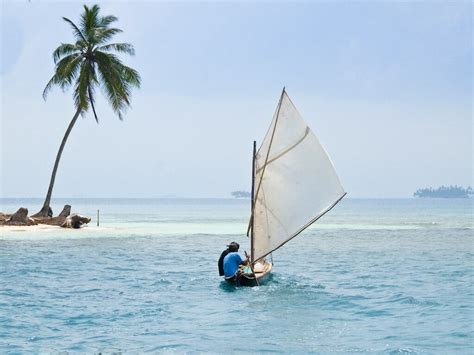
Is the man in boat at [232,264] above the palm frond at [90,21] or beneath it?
beneath

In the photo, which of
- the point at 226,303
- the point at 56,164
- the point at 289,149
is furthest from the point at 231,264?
the point at 56,164

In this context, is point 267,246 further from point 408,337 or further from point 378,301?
point 408,337

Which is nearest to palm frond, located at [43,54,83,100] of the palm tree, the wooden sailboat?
the palm tree

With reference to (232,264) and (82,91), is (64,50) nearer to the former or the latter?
(82,91)

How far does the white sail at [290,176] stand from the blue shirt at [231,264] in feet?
4.85

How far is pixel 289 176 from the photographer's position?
22.0m

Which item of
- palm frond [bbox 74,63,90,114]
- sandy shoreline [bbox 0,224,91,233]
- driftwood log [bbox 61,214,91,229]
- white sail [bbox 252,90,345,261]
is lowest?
sandy shoreline [bbox 0,224,91,233]

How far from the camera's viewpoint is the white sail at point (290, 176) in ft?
71.8

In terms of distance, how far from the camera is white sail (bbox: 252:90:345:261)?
21891 millimetres

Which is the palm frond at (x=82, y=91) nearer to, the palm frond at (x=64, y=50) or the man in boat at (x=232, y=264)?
the palm frond at (x=64, y=50)

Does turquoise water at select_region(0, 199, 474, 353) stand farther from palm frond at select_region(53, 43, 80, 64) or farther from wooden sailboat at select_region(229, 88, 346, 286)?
palm frond at select_region(53, 43, 80, 64)

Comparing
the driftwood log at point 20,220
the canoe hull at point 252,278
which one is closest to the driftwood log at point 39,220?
the driftwood log at point 20,220

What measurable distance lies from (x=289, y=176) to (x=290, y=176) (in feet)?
0.10

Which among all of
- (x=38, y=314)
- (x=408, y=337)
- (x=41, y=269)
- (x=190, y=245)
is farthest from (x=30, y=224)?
(x=408, y=337)
